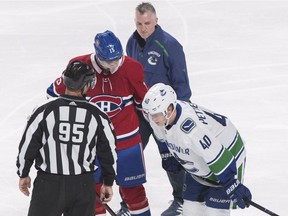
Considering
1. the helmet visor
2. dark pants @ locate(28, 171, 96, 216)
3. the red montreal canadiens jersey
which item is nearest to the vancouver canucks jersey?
the red montreal canadiens jersey

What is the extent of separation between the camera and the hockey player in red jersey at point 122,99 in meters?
5.34

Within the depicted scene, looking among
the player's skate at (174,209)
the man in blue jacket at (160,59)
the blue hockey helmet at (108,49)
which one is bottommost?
the player's skate at (174,209)

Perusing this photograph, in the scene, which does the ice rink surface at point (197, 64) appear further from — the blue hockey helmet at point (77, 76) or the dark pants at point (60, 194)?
the blue hockey helmet at point (77, 76)

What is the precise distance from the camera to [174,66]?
593 cm

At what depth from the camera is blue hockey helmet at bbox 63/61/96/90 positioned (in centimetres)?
459

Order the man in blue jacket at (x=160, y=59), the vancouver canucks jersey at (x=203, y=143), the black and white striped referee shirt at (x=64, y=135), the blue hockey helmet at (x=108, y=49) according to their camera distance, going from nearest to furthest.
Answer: the black and white striped referee shirt at (x=64, y=135) < the vancouver canucks jersey at (x=203, y=143) < the blue hockey helmet at (x=108, y=49) < the man in blue jacket at (x=160, y=59)

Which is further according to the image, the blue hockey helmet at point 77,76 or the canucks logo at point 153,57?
the canucks logo at point 153,57

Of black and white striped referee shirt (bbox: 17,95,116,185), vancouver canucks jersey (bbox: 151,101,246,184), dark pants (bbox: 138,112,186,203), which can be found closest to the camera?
black and white striped referee shirt (bbox: 17,95,116,185)

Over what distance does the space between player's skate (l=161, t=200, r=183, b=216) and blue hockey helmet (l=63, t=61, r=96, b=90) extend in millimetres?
1676

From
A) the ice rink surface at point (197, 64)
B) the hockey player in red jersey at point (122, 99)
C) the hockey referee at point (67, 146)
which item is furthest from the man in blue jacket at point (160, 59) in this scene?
the hockey referee at point (67, 146)

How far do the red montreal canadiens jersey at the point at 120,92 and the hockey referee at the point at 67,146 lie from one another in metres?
0.74

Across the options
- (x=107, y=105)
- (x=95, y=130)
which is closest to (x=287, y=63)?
(x=107, y=105)

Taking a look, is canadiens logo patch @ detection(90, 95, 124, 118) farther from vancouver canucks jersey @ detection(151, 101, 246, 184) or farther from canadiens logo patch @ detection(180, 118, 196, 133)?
canadiens logo patch @ detection(180, 118, 196, 133)

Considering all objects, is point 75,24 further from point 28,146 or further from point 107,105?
point 28,146
